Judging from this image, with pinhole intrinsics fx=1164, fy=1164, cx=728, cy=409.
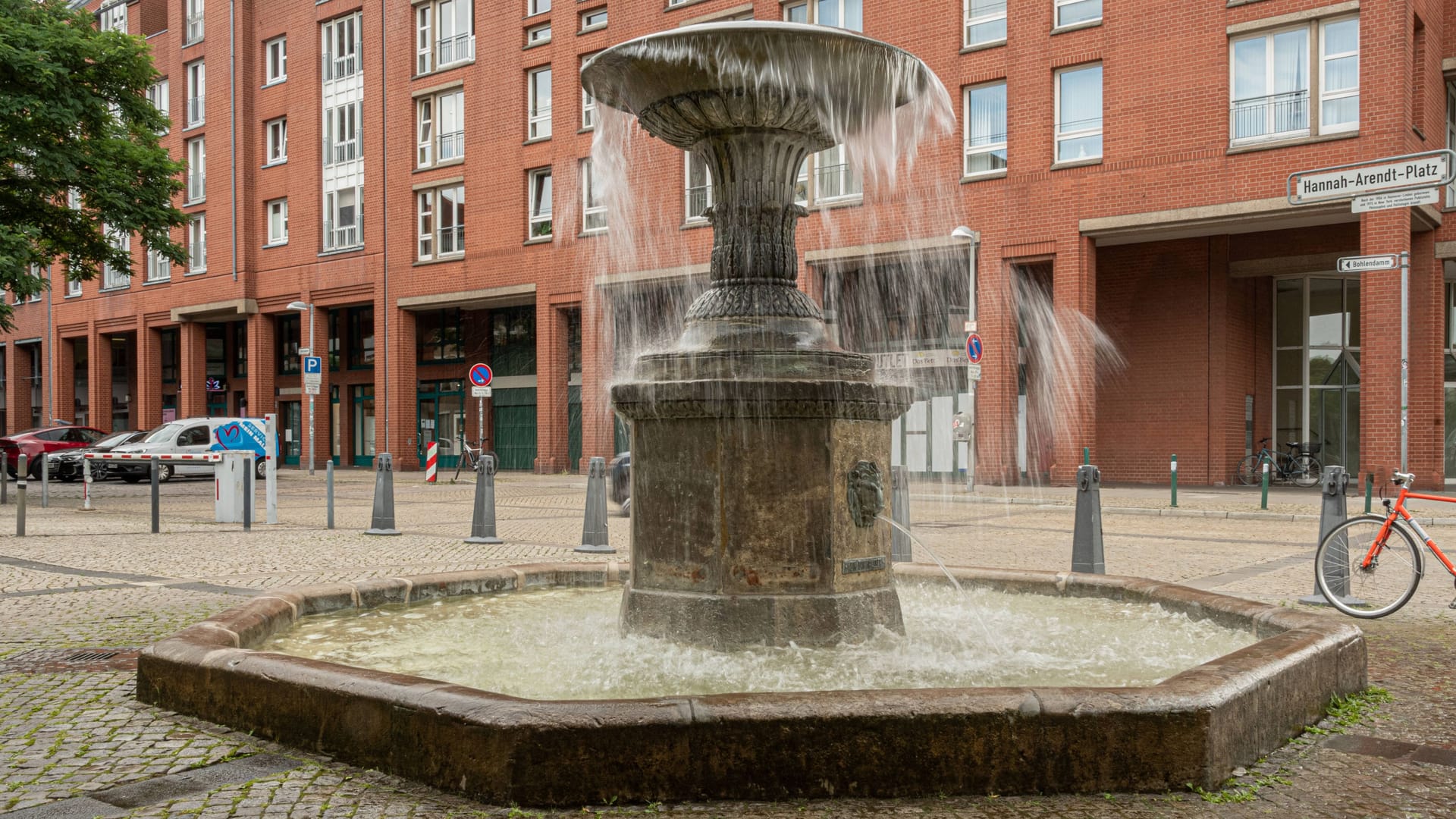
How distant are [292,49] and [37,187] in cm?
1882

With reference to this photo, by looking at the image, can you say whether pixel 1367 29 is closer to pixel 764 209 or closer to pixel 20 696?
pixel 764 209

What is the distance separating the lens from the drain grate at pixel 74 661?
5551 mm

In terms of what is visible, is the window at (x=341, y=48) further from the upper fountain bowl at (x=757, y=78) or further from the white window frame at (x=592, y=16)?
the upper fountain bowl at (x=757, y=78)

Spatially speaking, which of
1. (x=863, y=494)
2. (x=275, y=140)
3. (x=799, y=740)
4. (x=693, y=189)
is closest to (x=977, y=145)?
(x=693, y=189)

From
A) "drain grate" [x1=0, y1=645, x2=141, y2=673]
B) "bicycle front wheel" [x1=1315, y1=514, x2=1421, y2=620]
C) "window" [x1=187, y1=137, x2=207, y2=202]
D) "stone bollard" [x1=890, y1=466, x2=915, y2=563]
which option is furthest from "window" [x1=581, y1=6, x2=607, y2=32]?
"drain grate" [x1=0, y1=645, x2=141, y2=673]

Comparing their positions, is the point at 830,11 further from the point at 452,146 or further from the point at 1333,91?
the point at 452,146

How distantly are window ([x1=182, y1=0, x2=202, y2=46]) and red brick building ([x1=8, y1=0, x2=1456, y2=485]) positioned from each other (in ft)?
0.43

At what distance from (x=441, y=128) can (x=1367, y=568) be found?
32.4 m

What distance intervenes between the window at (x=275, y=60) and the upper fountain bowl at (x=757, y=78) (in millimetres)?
38464

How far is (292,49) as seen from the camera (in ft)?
129

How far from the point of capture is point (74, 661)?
5785 mm

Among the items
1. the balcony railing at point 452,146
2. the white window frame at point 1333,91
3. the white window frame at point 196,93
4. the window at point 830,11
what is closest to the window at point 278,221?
the white window frame at point 196,93

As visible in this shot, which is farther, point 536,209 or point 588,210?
point 536,209

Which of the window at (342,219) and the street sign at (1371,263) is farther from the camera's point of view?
the window at (342,219)
